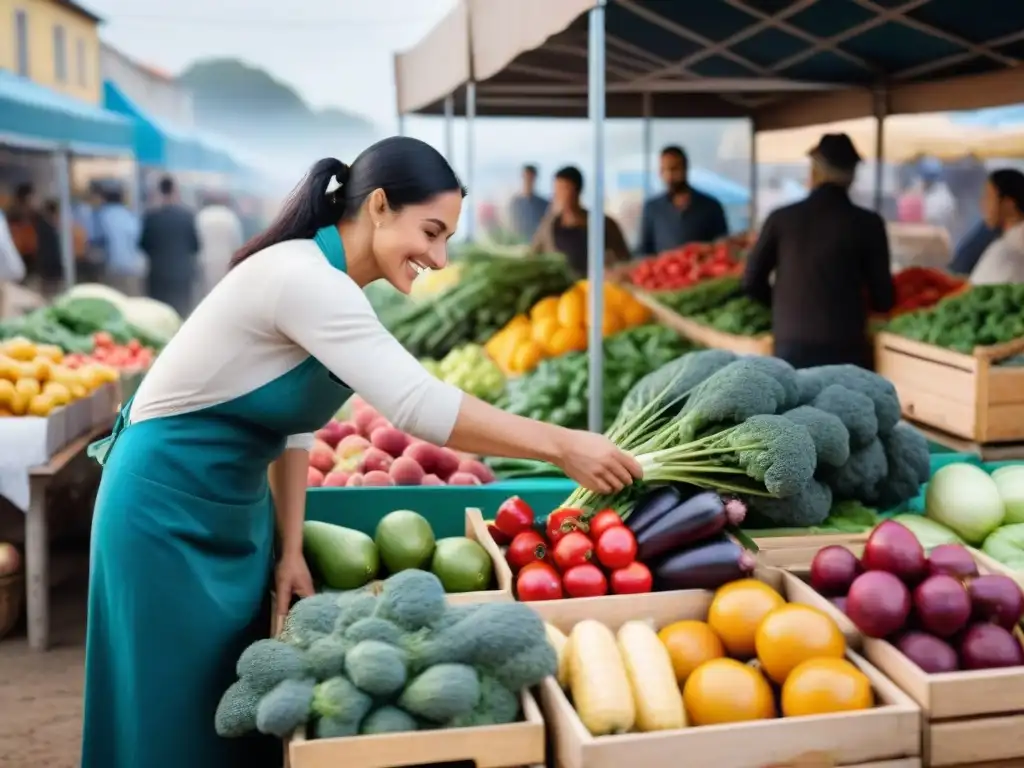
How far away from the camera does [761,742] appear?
169 cm

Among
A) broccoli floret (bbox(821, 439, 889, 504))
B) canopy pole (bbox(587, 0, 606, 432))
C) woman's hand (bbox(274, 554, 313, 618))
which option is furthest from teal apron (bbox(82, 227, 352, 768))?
canopy pole (bbox(587, 0, 606, 432))

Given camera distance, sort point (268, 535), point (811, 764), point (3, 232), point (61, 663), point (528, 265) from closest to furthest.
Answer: point (811, 764), point (268, 535), point (61, 663), point (528, 265), point (3, 232)

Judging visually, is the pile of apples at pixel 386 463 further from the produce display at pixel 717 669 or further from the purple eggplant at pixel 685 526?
the produce display at pixel 717 669

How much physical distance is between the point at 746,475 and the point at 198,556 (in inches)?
46.4

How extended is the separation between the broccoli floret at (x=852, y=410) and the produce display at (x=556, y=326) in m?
2.27

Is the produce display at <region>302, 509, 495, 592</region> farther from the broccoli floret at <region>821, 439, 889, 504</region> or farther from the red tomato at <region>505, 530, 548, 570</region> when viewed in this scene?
the broccoli floret at <region>821, 439, 889, 504</region>

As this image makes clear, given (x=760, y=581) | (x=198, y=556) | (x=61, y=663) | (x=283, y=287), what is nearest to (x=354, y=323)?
(x=283, y=287)

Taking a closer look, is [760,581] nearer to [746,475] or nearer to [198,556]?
[746,475]

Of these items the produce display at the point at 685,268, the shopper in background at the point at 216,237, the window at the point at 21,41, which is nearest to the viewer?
the produce display at the point at 685,268

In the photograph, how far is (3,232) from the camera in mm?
7566

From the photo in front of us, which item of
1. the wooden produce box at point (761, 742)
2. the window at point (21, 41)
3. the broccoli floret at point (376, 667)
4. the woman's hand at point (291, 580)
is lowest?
the wooden produce box at point (761, 742)

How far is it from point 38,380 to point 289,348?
3.31 m

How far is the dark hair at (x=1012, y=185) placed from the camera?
6.02 metres

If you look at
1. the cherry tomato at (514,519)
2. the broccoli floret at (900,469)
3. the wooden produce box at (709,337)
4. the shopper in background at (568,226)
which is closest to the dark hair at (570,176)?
the shopper in background at (568,226)
